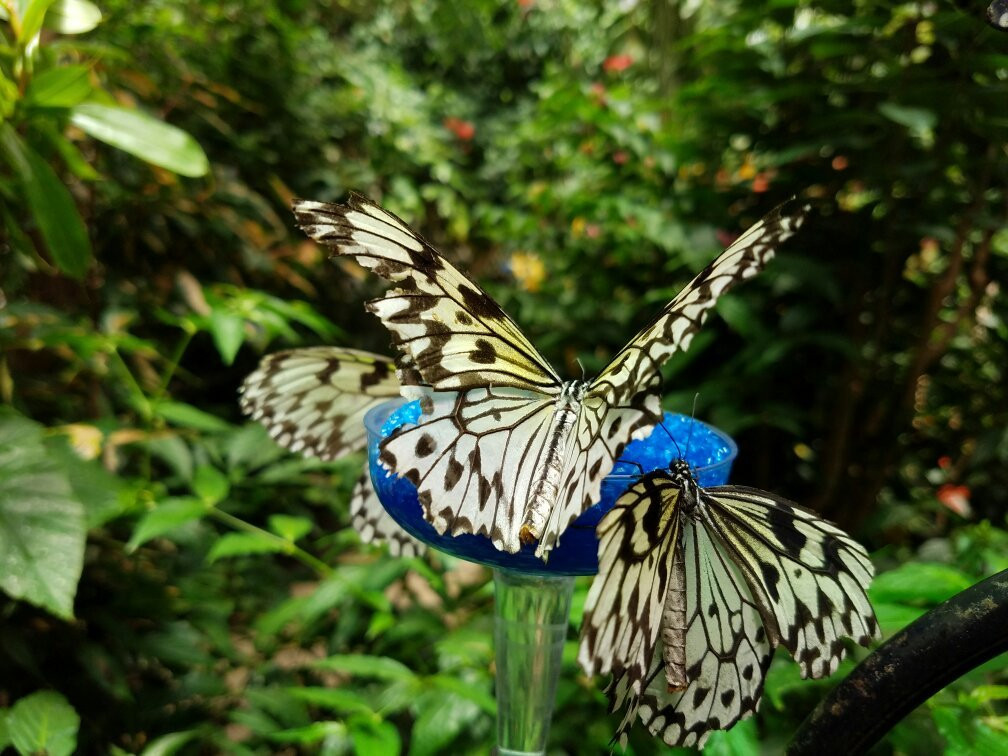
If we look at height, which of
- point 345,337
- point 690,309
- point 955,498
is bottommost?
point 690,309

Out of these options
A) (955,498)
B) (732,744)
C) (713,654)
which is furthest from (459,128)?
(713,654)

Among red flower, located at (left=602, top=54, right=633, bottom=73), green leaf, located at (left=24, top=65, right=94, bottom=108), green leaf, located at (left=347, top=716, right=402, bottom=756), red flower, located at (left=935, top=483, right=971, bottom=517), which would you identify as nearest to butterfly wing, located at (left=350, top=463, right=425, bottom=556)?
green leaf, located at (left=347, top=716, right=402, bottom=756)

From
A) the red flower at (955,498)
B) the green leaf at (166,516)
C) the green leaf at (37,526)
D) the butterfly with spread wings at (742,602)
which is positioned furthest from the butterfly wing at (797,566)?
the red flower at (955,498)

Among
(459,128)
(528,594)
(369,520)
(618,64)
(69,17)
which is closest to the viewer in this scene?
(528,594)

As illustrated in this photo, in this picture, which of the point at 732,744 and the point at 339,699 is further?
the point at 339,699

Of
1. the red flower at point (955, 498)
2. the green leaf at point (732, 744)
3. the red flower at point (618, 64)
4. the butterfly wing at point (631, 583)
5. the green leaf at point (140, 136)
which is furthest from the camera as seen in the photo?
the red flower at point (618, 64)

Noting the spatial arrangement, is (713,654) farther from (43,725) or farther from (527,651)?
(43,725)

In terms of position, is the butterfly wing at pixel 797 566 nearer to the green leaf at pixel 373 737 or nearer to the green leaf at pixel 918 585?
the green leaf at pixel 918 585

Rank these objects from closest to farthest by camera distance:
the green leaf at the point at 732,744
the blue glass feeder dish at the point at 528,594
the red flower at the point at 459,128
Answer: the blue glass feeder dish at the point at 528,594
the green leaf at the point at 732,744
the red flower at the point at 459,128
